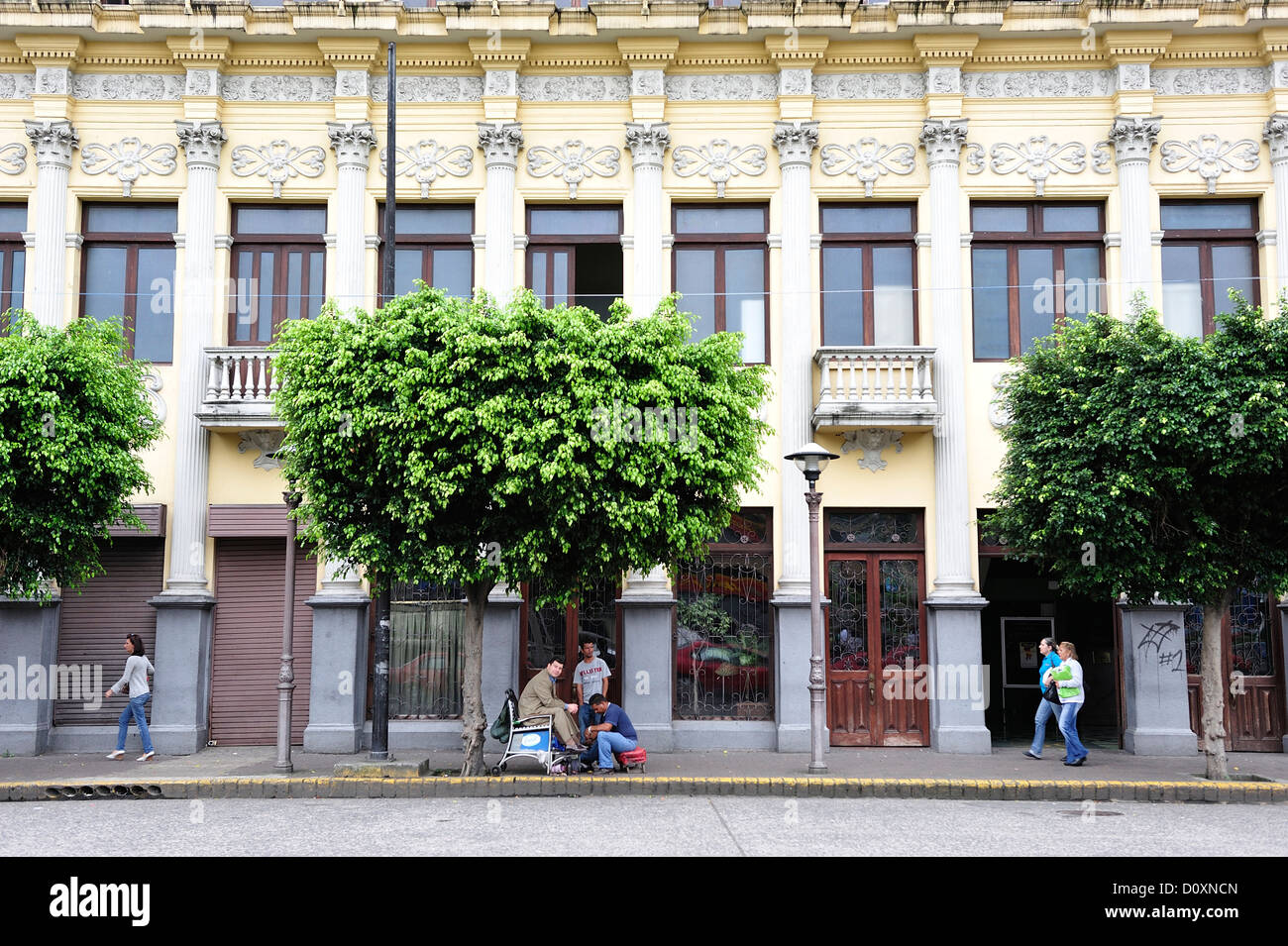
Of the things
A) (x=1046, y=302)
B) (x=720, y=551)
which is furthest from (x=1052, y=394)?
(x=720, y=551)

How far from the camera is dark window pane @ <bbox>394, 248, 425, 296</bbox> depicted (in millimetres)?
18406

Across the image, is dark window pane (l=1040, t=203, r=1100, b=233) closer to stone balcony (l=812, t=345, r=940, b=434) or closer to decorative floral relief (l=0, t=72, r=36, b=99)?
stone balcony (l=812, t=345, r=940, b=434)

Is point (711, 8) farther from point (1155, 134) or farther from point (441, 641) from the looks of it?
point (441, 641)

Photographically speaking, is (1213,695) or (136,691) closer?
(1213,695)

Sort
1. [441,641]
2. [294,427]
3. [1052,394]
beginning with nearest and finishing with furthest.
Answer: [294,427] < [1052,394] < [441,641]

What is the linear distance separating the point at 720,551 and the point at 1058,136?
8763 millimetres

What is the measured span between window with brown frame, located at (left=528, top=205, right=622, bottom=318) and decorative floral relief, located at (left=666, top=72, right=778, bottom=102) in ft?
7.14

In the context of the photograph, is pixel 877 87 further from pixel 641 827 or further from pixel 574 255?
pixel 641 827

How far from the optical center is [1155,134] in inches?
704

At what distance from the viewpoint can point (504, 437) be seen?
41.7ft

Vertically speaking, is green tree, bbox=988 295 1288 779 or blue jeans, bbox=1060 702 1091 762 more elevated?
green tree, bbox=988 295 1288 779

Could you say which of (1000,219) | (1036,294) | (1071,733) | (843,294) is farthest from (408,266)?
(1071,733)

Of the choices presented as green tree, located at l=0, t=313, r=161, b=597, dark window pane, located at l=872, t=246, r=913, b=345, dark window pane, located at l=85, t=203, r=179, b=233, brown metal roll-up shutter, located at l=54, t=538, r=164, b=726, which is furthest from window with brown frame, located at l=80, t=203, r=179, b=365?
dark window pane, located at l=872, t=246, r=913, b=345

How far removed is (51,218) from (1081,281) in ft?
54.9
